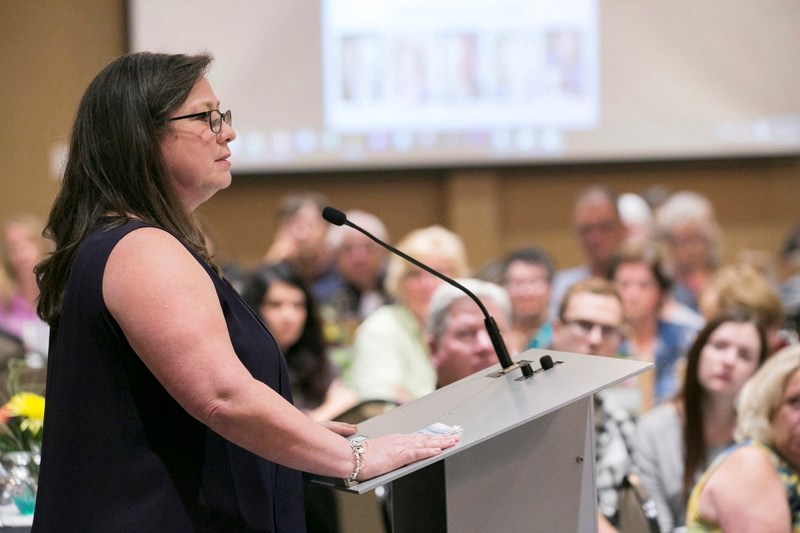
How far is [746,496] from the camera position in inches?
102

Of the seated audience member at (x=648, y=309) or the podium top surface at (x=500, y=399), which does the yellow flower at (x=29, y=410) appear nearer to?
the podium top surface at (x=500, y=399)

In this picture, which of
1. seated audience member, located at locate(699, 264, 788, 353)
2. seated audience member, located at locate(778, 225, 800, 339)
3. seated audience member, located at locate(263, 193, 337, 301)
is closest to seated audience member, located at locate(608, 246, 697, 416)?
seated audience member, located at locate(699, 264, 788, 353)

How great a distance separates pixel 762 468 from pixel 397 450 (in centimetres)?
143

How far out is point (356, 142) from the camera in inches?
281

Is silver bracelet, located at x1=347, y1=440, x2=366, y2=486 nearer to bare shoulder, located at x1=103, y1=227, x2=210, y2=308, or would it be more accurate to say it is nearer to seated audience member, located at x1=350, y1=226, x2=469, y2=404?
bare shoulder, located at x1=103, y1=227, x2=210, y2=308

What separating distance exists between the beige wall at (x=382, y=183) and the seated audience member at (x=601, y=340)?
12.4 ft

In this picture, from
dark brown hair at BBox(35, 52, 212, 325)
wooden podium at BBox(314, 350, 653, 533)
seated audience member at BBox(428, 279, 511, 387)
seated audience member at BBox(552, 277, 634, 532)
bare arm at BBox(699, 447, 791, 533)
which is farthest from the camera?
seated audience member at BBox(552, 277, 634, 532)

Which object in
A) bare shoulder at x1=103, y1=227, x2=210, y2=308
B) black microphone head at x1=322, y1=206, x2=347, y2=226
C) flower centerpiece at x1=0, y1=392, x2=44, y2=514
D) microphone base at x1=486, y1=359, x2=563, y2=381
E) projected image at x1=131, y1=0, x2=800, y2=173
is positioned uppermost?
projected image at x1=131, y1=0, x2=800, y2=173

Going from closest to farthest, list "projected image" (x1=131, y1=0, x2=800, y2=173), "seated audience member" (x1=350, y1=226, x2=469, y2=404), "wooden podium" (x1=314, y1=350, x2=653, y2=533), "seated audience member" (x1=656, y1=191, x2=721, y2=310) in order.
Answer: "wooden podium" (x1=314, y1=350, x2=653, y2=533) < "seated audience member" (x1=350, y1=226, x2=469, y2=404) < "seated audience member" (x1=656, y1=191, x2=721, y2=310) < "projected image" (x1=131, y1=0, x2=800, y2=173)

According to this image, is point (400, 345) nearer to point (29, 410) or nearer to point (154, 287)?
point (29, 410)

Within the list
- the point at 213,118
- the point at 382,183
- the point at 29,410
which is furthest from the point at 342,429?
the point at 382,183

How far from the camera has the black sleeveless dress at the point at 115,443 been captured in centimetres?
148

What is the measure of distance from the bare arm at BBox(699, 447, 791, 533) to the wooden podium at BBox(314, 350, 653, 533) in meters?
0.90

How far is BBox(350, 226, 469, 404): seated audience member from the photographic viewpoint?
13.8 ft
